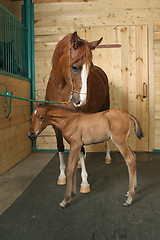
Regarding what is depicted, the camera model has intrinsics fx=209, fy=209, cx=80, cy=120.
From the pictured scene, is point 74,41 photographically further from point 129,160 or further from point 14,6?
point 14,6

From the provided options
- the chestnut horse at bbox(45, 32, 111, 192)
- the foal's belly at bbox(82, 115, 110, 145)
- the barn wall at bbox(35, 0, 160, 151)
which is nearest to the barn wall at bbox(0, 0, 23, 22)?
the barn wall at bbox(35, 0, 160, 151)

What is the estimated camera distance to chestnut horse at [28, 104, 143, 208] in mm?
1732

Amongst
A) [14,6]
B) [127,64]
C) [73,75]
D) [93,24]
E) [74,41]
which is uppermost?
[14,6]

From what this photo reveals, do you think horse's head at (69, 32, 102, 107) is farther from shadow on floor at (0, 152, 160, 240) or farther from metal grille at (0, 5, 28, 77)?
metal grille at (0, 5, 28, 77)

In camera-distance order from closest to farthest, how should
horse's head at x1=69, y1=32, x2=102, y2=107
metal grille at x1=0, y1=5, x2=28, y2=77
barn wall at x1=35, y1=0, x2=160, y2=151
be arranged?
horse's head at x1=69, y1=32, x2=102, y2=107 → metal grille at x1=0, y1=5, x2=28, y2=77 → barn wall at x1=35, y1=0, x2=160, y2=151

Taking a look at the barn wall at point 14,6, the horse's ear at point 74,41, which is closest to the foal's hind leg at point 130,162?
the horse's ear at point 74,41

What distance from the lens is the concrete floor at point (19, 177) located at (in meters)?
1.99

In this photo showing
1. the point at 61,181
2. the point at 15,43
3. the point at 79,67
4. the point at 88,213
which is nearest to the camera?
the point at 88,213

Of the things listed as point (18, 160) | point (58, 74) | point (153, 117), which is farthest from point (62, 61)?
point (153, 117)

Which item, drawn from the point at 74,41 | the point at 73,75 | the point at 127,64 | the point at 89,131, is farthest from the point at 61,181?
the point at 127,64

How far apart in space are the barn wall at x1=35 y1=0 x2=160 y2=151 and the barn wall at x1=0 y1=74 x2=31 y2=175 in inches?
18.1

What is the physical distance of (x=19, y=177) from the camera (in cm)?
259

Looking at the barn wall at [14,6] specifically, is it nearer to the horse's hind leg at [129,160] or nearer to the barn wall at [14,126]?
the barn wall at [14,126]

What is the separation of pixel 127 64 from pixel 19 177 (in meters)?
2.76
